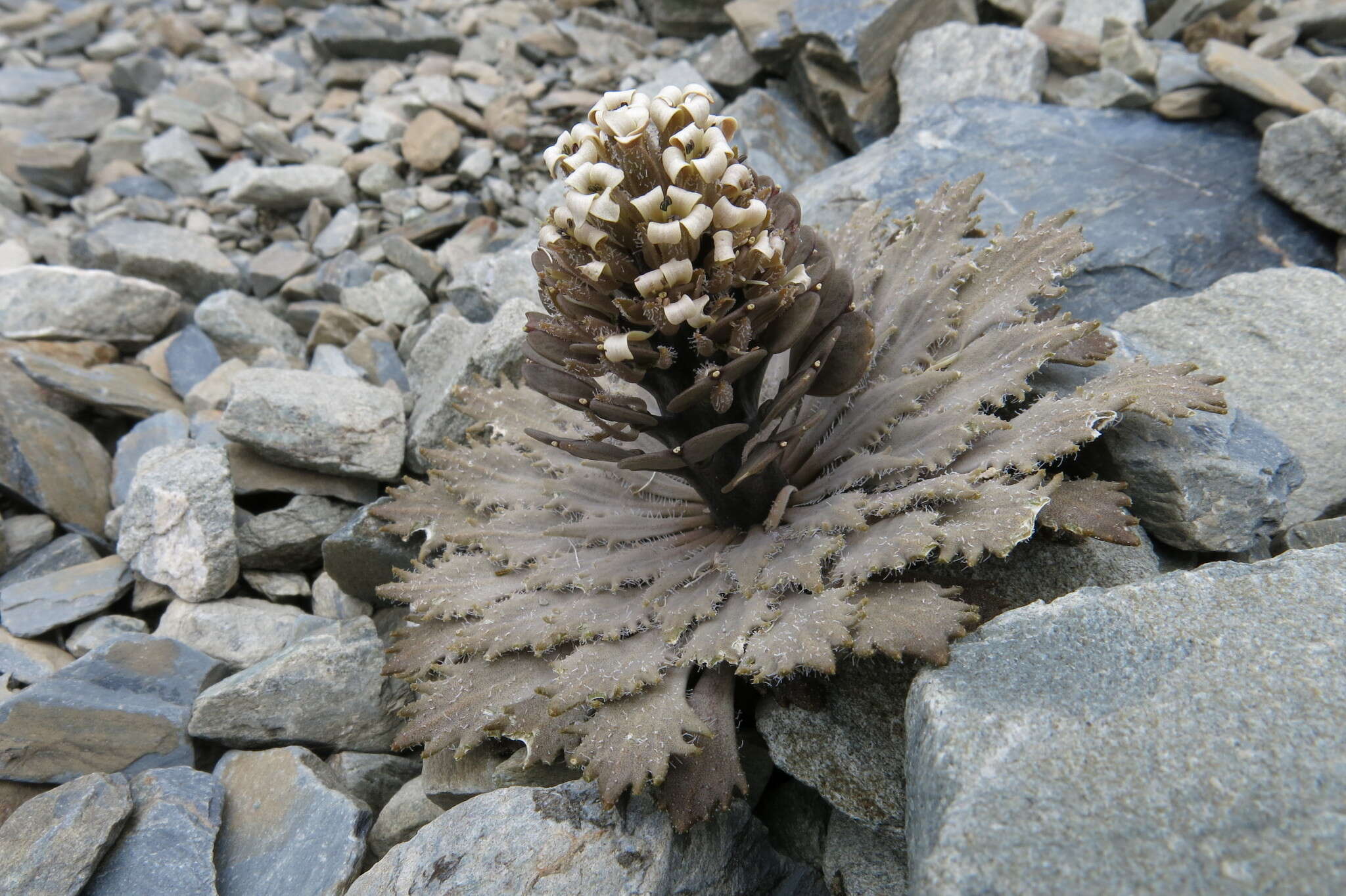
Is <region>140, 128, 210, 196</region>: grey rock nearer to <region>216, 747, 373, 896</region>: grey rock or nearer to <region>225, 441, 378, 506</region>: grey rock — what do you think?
<region>225, 441, 378, 506</region>: grey rock

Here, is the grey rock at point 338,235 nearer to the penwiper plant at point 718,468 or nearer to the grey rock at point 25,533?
the grey rock at point 25,533

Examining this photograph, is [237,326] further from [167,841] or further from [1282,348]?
[1282,348]

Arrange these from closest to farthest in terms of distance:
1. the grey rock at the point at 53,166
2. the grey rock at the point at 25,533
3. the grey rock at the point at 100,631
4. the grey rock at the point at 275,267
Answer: the grey rock at the point at 100,631 → the grey rock at the point at 25,533 → the grey rock at the point at 275,267 → the grey rock at the point at 53,166

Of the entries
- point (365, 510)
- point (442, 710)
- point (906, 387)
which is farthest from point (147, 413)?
point (906, 387)

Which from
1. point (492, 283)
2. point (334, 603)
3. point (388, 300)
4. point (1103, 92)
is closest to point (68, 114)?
point (388, 300)

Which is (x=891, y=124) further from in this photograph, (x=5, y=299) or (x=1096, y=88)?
(x=5, y=299)

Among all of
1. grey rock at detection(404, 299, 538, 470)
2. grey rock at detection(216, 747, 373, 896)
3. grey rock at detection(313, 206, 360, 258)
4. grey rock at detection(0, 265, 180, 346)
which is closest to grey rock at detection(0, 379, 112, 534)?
grey rock at detection(0, 265, 180, 346)

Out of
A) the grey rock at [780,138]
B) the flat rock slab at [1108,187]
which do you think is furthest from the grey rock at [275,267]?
the flat rock slab at [1108,187]
